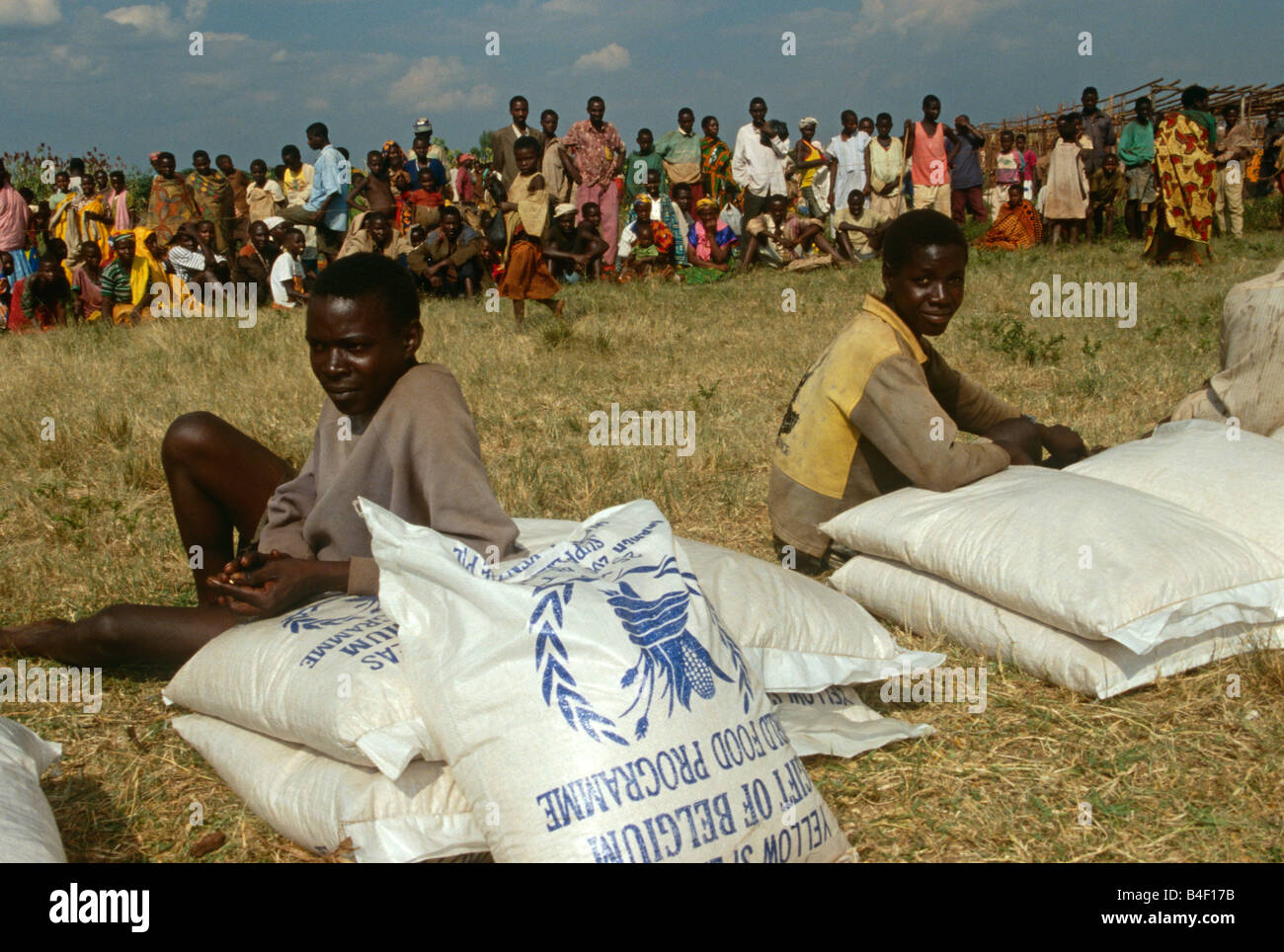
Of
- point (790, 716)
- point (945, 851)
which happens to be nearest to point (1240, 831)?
point (945, 851)

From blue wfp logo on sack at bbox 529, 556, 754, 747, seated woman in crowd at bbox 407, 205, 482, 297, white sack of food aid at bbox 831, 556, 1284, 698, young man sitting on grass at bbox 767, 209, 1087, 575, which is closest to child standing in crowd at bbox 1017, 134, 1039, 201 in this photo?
seated woman in crowd at bbox 407, 205, 482, 297

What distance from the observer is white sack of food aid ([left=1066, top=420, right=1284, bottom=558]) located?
279 centimetres

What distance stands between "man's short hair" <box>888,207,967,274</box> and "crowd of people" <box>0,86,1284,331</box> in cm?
679

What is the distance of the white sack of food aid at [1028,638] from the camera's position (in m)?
2.57

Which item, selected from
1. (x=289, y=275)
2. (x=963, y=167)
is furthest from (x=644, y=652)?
(x=963, y=167)

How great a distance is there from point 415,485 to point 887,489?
1.63 meters

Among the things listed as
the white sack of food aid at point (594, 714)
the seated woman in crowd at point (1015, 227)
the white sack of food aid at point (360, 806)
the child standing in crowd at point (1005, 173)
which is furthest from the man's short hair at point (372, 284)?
the child standing in crowd at point (1005, 173)

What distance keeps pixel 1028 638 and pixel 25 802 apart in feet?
7.19

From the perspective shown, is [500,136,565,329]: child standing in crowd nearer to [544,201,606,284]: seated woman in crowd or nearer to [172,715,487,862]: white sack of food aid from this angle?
[544,201,606,284]: seated woman in crowd

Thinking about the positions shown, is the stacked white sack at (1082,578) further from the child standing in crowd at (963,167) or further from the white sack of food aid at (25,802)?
the child standing in crowd at (963,167)

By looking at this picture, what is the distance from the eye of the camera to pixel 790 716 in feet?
7.93

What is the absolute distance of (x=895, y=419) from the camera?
3076 millimetres

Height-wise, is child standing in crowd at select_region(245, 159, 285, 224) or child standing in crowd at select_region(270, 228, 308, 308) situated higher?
child standing in crowd at select_region(245, 159, 285, 224)

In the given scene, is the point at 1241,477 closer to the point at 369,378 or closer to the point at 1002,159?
the point at 369,378
